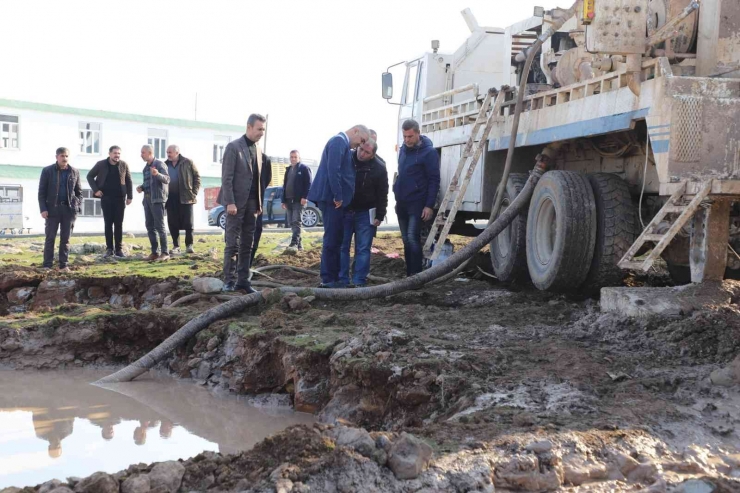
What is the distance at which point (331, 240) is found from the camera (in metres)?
8.53

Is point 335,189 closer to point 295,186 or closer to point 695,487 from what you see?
point 295,186

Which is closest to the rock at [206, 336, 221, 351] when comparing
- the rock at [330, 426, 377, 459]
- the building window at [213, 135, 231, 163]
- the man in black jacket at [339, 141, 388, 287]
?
the man in black jacket at [339, 141, 388, 287]

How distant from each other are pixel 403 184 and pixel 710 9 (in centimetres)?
379

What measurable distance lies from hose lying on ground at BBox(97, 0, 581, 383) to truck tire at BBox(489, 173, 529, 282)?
0.12 meters

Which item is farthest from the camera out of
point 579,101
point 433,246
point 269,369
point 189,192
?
point 189,192

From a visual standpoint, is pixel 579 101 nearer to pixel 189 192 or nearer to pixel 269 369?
pixel 269 369

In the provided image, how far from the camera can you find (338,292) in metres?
7.65

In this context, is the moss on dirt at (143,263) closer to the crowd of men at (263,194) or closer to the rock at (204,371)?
the crowd of men at (263,194)

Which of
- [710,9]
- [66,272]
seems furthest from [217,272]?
[710,9]

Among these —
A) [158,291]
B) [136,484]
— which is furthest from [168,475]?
[158,291]

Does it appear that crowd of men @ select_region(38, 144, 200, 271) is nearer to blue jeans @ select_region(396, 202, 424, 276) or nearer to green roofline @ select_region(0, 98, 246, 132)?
blue jeans @ select_region(396, 202, 424, 276)

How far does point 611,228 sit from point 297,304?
272 cm

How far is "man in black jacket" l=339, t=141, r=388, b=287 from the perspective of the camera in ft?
28.3

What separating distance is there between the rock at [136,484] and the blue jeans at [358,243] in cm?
544
